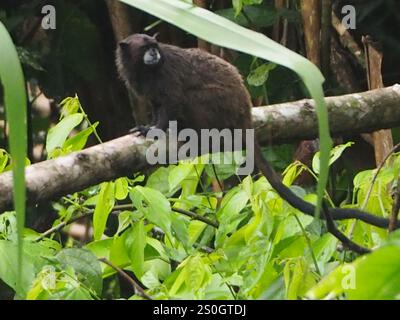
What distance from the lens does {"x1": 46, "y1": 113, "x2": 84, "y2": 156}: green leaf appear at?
7.24ft

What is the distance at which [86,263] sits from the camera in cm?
202

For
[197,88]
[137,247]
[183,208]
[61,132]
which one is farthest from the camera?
[197,88]

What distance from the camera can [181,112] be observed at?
9.81 ft

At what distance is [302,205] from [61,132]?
27.7 inches

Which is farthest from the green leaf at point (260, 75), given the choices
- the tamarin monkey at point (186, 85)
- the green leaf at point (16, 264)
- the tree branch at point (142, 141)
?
the green leaf at point (16, 264)

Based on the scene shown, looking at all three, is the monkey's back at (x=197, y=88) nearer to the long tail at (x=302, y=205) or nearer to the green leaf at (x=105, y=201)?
the long tail at (x=302, y=205)

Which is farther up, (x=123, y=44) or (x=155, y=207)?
(x=123, y=44)

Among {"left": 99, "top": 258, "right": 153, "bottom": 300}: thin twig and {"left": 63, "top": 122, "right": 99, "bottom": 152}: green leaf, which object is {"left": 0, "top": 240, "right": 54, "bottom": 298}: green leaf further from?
{"left": 63, "top": 122, "right": 99, "bottom": 152}: green leaf

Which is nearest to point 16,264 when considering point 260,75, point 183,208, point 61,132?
point 61,132

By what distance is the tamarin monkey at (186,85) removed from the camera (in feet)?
9.42

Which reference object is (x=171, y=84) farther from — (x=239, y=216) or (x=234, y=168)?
(x=239, y=216)

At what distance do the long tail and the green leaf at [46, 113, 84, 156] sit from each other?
593 millimetres

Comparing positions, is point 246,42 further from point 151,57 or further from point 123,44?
point 123,44
